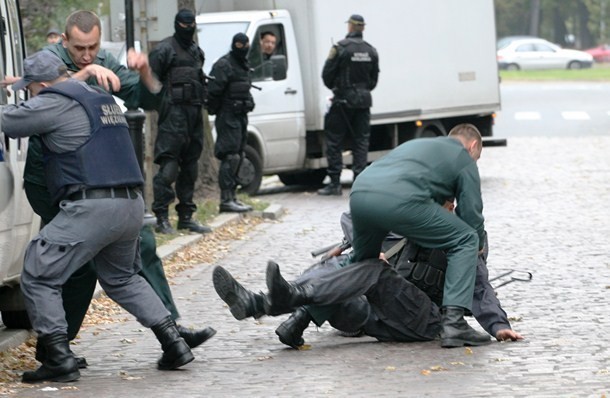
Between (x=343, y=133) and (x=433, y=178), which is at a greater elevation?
(x=433, y=178)

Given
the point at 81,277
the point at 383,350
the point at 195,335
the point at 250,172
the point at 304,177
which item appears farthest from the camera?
the point at 304,177

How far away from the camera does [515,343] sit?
8.34 meters

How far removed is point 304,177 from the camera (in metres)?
21.0

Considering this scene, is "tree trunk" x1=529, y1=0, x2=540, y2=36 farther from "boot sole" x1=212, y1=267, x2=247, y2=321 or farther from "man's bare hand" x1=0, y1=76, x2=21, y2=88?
"man's bare hand" x1=0, y1=76, x2=21, y2=88

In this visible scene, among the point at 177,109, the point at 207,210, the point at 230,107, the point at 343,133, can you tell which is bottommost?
the point at 207,210

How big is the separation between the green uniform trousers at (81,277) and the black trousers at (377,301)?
83cm

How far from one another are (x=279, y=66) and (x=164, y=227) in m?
5.15

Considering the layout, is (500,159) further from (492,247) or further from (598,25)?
(598,25)

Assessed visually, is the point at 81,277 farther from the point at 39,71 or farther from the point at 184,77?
the point at 184,77

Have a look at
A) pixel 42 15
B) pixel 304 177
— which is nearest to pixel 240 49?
pixel 304 177

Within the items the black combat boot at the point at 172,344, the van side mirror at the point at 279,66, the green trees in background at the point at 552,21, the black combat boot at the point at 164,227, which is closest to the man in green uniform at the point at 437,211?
the black combat boot at the point at 172,344

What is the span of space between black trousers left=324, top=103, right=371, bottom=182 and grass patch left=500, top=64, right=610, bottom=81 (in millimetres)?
38598

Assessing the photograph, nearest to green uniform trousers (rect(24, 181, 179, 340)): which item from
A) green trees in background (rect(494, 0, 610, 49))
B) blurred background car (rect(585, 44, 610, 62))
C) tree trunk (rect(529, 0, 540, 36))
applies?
blurred background car (rect(585, 44, 610, 62))

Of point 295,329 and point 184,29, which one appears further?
point 184,29
